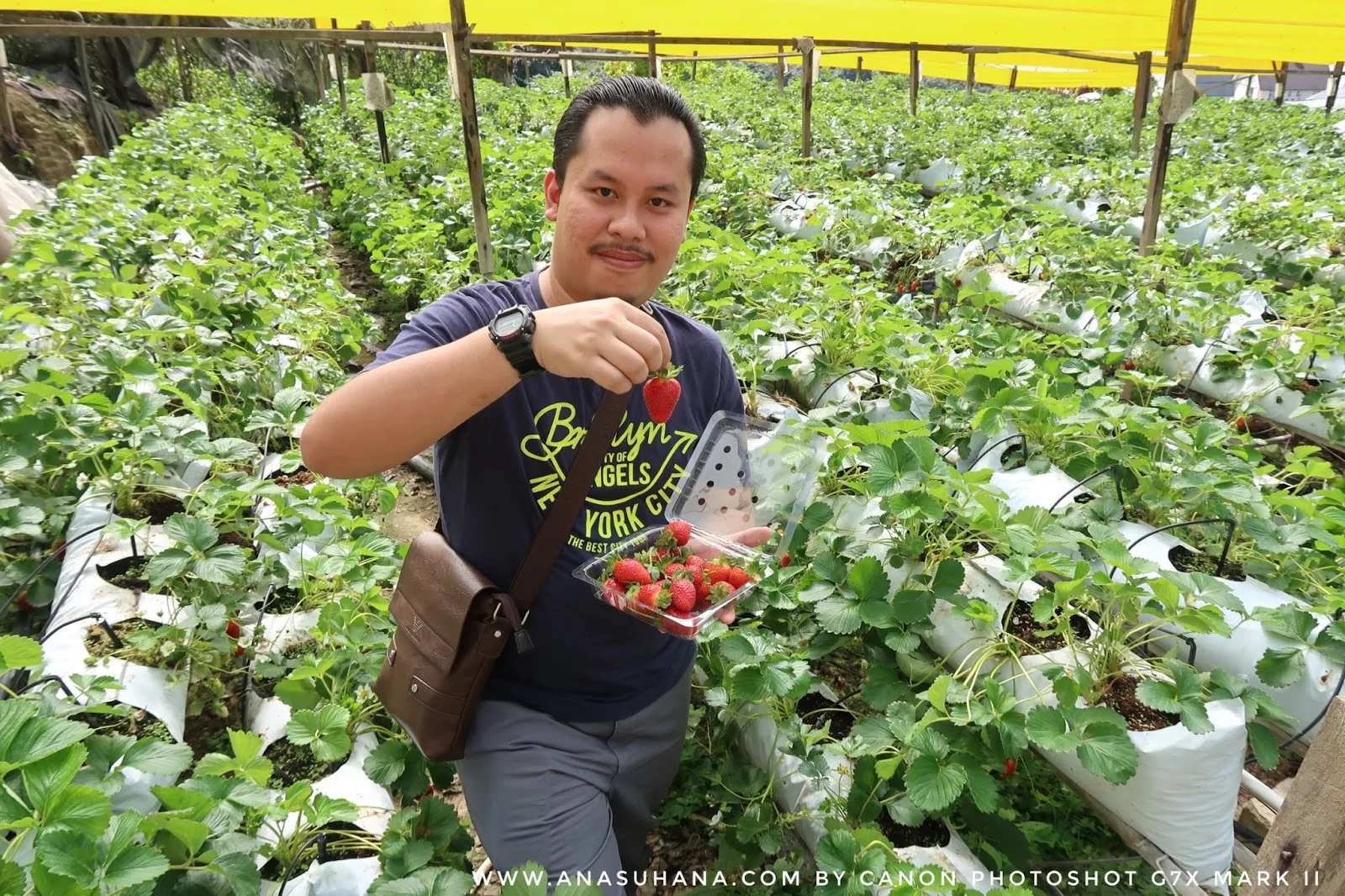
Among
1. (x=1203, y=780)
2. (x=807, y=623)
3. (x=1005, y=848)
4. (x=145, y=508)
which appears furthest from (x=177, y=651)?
(x=1203, y=780)

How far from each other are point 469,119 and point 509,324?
2.63 meters

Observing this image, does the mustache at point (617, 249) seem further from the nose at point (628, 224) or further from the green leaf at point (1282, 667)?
the green leaf at point (1282, 667)

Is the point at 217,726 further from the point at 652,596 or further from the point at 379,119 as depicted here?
the point at 379,119

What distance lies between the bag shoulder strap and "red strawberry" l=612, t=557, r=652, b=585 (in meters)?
0.12

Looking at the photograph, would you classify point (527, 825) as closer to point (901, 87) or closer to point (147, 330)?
point (147, 330)

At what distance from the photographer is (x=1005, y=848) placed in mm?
1742

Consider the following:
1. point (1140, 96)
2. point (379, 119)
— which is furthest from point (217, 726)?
point (1140, 96)

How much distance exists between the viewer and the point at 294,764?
6.00 feet

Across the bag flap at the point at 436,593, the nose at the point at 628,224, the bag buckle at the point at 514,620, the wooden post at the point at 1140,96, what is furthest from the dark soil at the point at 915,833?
the wooden post at the point at 1140,96

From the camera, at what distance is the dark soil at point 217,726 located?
2.04 metres

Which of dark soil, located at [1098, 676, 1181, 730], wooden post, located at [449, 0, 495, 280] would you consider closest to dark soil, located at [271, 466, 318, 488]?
wooden post, located at [449, 0, 495, 280]

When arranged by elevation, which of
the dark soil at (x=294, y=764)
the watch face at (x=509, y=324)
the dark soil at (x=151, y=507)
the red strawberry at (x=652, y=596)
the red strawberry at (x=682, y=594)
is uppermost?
the watch face at (x=509, y=324)

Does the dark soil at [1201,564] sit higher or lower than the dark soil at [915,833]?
higher

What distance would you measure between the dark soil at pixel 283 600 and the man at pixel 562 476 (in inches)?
37.6
